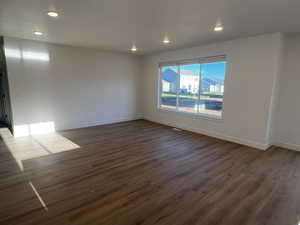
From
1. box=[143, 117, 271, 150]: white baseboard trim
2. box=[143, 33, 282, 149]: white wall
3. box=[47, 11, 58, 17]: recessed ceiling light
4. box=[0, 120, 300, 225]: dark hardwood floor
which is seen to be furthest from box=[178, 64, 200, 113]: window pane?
box=[47, 11, 58, 17]: recessed ceiling light

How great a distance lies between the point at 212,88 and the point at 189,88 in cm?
83

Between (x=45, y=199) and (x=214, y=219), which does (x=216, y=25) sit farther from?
(x=45, y=199)

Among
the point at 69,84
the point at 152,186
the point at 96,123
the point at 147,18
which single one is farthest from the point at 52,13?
the point at 96,123

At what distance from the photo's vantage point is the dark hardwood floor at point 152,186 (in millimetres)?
1850

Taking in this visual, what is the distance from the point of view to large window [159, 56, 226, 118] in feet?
15.1

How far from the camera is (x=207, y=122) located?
15.8 feet

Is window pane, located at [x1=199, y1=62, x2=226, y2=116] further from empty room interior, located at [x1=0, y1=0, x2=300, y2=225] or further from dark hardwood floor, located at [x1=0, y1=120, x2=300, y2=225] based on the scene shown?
dark hardwood floor, located at [x1=0, y1=120, x2=300, y2=225]

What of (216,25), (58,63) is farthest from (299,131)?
(58,63)

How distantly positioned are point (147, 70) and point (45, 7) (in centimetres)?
432

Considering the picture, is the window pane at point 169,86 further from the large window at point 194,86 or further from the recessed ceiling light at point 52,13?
the recessed ceiling light at point 52,13

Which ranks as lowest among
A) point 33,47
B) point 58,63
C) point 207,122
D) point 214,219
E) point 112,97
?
point 214,219

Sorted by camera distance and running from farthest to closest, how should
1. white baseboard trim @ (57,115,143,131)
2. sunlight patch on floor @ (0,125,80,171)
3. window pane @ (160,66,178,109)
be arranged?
window pane @ (160,66,178,109) → white baseboard trim @ (57,115,143,131) → sunlight patch on floor @ (0,125,80,171)

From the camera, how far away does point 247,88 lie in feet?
13.0

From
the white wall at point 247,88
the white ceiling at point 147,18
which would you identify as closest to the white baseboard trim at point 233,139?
the white wall at point 247,88
